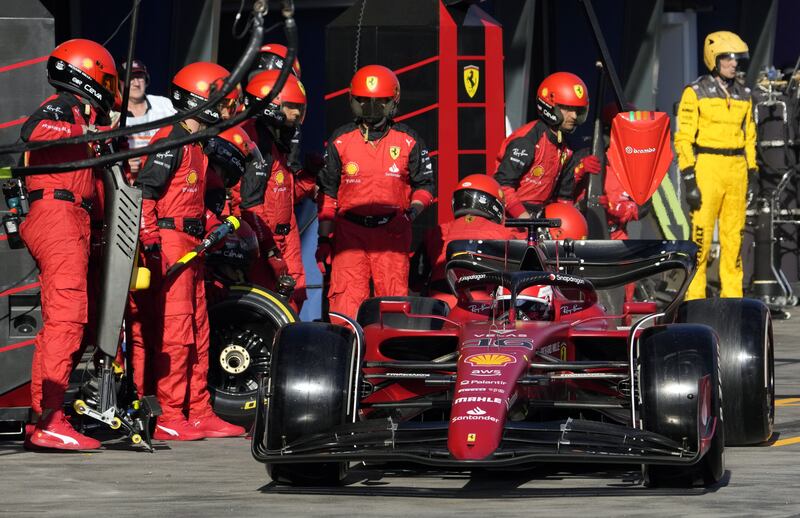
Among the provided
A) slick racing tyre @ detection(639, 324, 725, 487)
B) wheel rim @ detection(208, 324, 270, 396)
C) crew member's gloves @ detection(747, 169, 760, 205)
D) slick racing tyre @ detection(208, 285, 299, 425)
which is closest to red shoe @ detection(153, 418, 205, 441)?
slick racing tyre @ detection(208, 285, 299, 425)

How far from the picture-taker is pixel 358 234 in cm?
1238

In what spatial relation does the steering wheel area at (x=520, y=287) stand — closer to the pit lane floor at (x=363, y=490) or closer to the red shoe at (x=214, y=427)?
the pit lane floor at (x=363, y=490)

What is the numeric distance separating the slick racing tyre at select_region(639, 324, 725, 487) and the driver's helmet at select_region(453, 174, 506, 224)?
4.46m

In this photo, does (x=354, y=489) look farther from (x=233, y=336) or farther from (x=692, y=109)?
(x=692, y=109)

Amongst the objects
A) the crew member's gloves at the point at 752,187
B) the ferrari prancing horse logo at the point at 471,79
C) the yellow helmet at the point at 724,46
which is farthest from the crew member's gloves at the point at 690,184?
the ferrari prancing horse logo at the point at 471,79

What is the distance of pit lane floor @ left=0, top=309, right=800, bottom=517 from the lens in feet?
24.9

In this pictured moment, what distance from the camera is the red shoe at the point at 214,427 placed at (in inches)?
412

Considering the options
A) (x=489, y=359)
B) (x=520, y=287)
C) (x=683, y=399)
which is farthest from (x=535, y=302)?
(x=683, y=399)

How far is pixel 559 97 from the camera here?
13.9m

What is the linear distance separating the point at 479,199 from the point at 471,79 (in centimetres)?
202

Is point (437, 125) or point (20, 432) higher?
point (437, 125)

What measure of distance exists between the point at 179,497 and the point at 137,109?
5717mm

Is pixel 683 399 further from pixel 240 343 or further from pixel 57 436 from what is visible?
pixel 240 343

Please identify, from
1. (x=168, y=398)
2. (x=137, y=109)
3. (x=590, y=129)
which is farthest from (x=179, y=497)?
(x=590, y=129)
